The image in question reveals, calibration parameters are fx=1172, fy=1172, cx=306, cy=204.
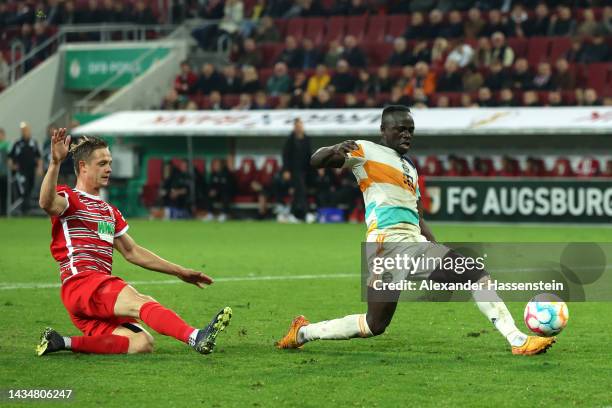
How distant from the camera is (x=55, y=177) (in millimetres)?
6938

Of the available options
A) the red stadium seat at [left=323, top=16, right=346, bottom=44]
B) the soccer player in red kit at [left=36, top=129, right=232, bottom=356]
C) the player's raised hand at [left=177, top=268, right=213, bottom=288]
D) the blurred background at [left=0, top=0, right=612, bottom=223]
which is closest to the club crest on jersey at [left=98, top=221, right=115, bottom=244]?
the soccer player in red kit at [left=36, top=129, right=232, bottom=356]

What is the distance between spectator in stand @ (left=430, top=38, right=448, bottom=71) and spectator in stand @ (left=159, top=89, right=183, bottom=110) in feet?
20.3

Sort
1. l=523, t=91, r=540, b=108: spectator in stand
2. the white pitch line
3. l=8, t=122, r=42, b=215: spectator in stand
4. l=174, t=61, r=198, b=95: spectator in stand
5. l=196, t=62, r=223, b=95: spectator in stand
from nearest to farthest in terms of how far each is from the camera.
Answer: the white pitch line
l=523, t=91, r=540, b=108: spectator in stand
l=8, t=122, r=42, b=215: spectator in stand
l=196, t=62, r=223, b=95: spectator in stand
l=174, t=61, r=198, b=95: spectator in stand

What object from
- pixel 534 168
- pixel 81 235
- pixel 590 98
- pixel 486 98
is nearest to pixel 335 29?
pixel 486 98

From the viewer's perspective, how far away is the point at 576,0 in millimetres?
26281

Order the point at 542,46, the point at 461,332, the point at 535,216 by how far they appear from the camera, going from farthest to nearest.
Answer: the point at 542,46, the point at 535,216, the point at 461,332

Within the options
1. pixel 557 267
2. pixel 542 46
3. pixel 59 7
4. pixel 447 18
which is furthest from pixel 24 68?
pixel 557 267

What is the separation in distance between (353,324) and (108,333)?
1.55 metres

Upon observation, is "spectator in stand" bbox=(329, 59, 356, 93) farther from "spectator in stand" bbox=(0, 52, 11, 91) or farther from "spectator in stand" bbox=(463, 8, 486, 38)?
"spectator in stand" bbox=(0, 52, 11, 91)

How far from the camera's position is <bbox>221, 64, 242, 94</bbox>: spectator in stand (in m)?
27.7

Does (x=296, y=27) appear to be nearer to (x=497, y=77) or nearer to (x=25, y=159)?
(x=497, y=77)

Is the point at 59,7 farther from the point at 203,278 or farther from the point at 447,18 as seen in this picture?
the point at 203,278

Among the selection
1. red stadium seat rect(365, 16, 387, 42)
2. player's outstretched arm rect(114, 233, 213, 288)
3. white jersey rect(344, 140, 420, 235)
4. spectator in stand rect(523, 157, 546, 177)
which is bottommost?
player's outstretched arm rect(114, 233, 213, 288)

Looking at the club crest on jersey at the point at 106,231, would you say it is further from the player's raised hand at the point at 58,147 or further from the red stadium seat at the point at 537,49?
the red stadium seat at the point at 537,49
